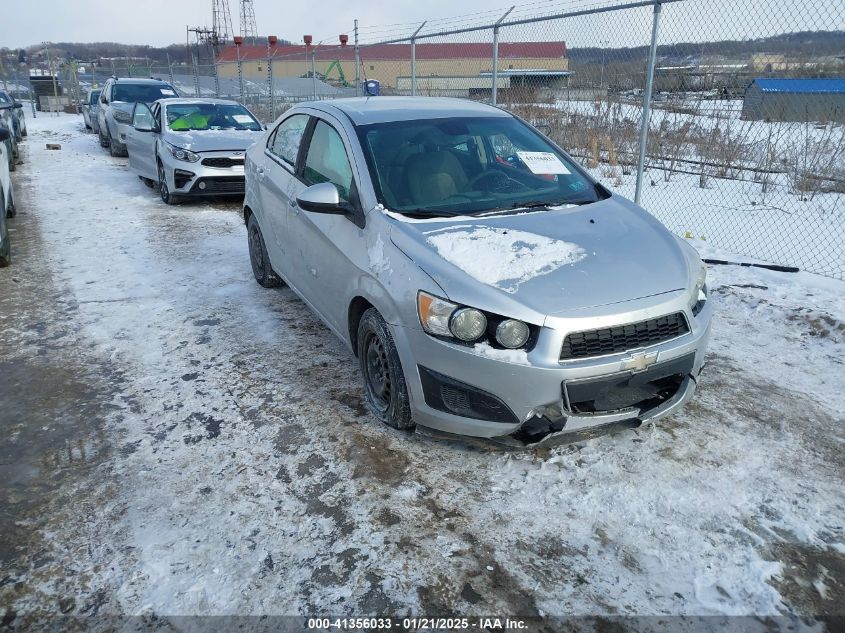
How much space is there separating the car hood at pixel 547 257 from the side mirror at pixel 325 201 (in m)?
0.35

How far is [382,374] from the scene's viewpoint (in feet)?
10.9

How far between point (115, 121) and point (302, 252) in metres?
12.0

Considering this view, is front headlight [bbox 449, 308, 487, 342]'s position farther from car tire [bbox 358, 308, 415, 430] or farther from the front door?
the front door

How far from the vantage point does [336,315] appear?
3.80 m

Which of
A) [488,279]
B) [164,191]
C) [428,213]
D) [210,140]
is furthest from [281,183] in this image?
[164,191]

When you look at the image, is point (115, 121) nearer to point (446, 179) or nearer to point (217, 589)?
point (446, 179)

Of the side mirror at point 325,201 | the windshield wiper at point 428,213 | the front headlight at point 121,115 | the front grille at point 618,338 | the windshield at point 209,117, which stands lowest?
the front grille at point 618,338

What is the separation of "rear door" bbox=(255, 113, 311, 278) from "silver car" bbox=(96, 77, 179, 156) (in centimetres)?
1028

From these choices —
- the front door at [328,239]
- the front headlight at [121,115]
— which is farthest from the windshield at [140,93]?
the front door at [328,239]

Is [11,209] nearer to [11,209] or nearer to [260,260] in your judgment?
[11,209]

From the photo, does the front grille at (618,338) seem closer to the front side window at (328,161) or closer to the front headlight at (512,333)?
the front headlight at (512,333)

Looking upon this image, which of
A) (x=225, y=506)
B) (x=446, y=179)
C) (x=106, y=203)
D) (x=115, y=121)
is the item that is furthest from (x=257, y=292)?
(x=115, y=121)

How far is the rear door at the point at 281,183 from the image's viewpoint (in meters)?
4.54

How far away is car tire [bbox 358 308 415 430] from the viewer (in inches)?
122
